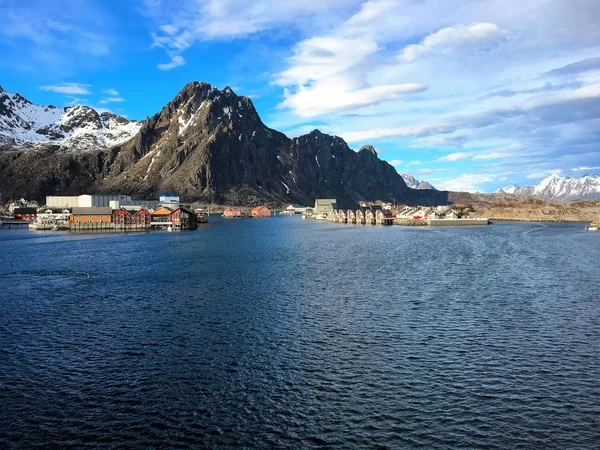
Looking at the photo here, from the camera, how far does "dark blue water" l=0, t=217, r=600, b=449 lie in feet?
65.0

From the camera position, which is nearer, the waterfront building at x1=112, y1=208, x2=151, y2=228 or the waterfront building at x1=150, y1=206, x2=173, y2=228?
the waterfront building at x1=112, y1=208, x2=151, y2=228

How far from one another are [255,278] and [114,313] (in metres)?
20.6

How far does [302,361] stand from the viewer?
2753cm

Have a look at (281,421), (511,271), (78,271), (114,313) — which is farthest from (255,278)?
(281,421)

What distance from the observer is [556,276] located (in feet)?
183

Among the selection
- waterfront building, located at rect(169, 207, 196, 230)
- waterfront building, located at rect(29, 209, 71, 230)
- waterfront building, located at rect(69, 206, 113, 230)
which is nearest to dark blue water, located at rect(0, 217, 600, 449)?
waterfront building, located at rect(69, 206, 113, 230)

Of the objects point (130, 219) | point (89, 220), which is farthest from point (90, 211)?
point (130, 219)

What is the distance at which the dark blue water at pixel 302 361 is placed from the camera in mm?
19797

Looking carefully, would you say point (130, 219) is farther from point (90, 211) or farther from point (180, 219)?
point (180, 219)

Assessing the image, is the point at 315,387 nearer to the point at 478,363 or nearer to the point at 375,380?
the point at 375,380

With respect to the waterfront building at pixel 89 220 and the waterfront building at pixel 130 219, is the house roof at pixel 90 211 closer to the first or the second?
the waterfront building at pixel 89 220

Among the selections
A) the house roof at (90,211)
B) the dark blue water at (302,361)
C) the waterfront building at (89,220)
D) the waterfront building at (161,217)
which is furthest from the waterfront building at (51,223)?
the dark blue water at (302,361)

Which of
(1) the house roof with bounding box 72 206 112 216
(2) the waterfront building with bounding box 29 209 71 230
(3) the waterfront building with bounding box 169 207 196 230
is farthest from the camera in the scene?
(2) the waterfront building with bounding box 29 209 71 230

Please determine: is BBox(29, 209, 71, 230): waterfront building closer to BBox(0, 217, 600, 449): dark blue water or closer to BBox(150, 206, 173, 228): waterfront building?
BBox(150, 206, 173, 228): waterfront building
